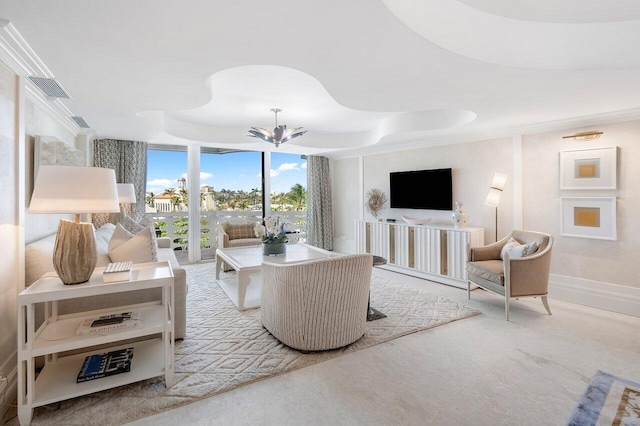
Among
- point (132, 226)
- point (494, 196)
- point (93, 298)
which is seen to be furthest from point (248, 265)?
point (494, 196)

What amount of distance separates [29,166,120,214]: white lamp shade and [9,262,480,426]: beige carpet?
120cm

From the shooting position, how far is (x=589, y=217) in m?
3.57

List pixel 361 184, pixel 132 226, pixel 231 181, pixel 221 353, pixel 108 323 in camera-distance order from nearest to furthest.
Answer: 1. pixel 108 323
2. pixel 221 353
3. pixel 132 226
4. pixel 231 181
5. pixel 361 184

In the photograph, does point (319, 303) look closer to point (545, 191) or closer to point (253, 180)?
point (545, 191)

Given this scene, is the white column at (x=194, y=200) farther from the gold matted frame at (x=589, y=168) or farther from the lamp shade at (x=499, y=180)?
the gold matted frame at (x=589, y=168)

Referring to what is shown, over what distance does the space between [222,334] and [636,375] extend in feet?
10.6

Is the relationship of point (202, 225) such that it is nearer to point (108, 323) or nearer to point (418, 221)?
point (418, 221)

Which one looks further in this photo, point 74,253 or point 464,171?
point 464,171

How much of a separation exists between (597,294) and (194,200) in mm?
6162

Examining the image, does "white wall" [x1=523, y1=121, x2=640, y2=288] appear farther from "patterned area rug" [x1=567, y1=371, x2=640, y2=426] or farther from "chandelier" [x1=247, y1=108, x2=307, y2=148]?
"chandelier" [x1=247, y1=108, x2=307, y2=148]

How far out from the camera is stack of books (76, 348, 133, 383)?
6.37ft

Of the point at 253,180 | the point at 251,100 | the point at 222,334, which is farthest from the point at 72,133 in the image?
the point at 222,334

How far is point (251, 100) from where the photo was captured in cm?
372

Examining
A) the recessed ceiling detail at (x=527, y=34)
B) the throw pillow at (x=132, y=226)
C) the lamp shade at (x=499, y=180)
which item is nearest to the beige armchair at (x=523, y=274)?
the lamp shade at (x=499, y=180)
